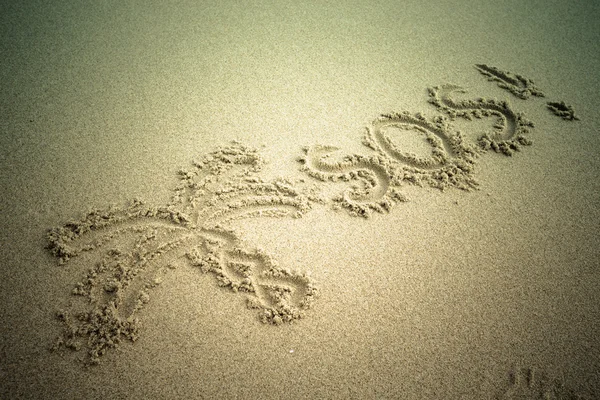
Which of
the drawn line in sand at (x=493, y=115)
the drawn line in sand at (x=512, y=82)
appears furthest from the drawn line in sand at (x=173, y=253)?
the drawn line in sand at (x=512, y=82)

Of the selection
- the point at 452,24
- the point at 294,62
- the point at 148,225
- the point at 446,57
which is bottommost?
the point at 148,225

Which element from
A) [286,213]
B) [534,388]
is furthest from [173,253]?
[534,388]

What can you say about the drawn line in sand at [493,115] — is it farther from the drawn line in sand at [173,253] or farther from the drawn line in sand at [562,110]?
the drawn line in sand at [173,253]

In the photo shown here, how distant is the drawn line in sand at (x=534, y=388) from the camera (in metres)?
0.97

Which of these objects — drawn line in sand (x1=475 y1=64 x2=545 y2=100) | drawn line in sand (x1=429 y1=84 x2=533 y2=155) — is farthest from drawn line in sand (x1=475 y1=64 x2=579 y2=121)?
drawn line in sand (x1=429 y1=84 x2=533 y2=155)

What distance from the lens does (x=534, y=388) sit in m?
0.99

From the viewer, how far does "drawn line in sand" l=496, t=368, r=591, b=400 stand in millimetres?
975

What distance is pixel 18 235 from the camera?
1158mm

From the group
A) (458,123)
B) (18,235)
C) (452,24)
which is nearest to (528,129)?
(458,123)

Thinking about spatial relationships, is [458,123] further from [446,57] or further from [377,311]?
[377,311]

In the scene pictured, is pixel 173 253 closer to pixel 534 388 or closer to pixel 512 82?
pixel 534 388

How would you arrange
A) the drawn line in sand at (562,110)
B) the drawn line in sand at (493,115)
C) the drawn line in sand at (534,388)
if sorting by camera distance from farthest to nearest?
the drawn line in sand at (562,110)
the drawn line in sand at (493,115)
the drawn line in sand at (534,388)

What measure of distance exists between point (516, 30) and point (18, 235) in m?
2.86

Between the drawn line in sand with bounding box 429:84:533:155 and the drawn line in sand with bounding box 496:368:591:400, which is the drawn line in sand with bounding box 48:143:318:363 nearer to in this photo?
the drawn line in sand with bounding box 496:368:591:400
